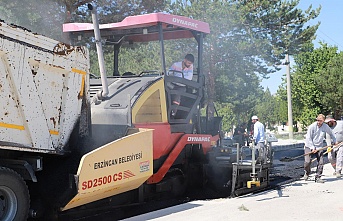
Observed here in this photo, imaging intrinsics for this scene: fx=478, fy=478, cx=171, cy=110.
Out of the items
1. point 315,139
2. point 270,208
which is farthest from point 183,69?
point 315,139

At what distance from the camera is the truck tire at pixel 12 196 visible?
4.80m

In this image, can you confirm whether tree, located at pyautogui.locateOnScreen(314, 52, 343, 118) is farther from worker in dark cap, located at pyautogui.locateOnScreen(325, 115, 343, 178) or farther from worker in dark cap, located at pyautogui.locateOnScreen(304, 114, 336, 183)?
worker in dark cap, located at pyautogui.locateOnScreen(304, 114, 336, 183)

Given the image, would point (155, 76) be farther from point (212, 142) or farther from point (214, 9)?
point (214, 9)

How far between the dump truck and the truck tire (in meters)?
0.01

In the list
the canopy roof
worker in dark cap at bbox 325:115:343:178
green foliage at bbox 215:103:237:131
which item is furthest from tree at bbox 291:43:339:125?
the canopy roof

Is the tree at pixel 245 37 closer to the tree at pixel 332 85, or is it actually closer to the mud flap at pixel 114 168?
the tree at pixel 332 85

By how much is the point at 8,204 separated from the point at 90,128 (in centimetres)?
149

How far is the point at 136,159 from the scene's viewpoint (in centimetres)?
596

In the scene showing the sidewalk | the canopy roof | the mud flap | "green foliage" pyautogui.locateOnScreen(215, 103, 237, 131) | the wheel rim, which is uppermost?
the canopy roof

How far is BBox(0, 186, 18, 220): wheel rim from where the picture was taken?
482 centimetres

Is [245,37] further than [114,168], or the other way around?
[245,37]

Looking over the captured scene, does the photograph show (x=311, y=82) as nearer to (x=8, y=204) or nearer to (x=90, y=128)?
(x=90, y=128)

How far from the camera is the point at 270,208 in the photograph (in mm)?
6574

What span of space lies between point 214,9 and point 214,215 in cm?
1609
